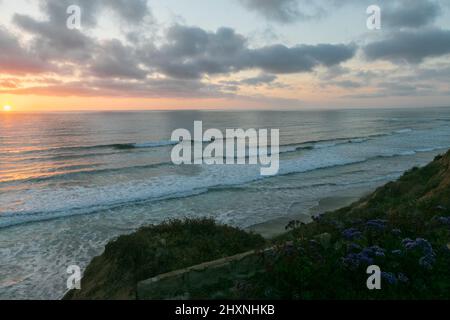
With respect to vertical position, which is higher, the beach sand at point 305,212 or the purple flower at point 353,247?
the purple flower at point 353,247

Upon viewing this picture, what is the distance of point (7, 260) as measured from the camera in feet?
41.8

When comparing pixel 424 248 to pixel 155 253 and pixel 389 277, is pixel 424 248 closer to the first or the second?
pixel 389 277

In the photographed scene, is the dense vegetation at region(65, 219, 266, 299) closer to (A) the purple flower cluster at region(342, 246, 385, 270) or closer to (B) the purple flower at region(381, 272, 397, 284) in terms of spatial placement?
(A) the purple flower cluster at region(342, 246, 385, 270)

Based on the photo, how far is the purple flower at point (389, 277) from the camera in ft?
16.2

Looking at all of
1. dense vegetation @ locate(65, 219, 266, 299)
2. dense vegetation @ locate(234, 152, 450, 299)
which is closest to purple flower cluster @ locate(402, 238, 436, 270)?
dense vegetation @ locate(234, 152, 450, 299)

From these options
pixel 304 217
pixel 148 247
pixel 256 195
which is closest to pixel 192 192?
pixel 256 195

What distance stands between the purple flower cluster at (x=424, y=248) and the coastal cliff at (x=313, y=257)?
1 centimetres

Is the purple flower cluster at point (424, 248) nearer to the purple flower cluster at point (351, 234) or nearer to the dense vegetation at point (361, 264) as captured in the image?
the dense vegetation at point (361, 264)

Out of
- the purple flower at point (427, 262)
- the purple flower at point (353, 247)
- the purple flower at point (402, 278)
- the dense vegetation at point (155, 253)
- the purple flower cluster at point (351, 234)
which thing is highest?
the purple flower cluster at point (351, 234)

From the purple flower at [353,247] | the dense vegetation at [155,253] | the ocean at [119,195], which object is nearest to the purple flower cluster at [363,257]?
the purple flower at [353,247]

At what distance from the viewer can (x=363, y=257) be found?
5359mm

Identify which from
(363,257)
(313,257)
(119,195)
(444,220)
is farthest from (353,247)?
(119,195)

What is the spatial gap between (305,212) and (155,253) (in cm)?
1223
